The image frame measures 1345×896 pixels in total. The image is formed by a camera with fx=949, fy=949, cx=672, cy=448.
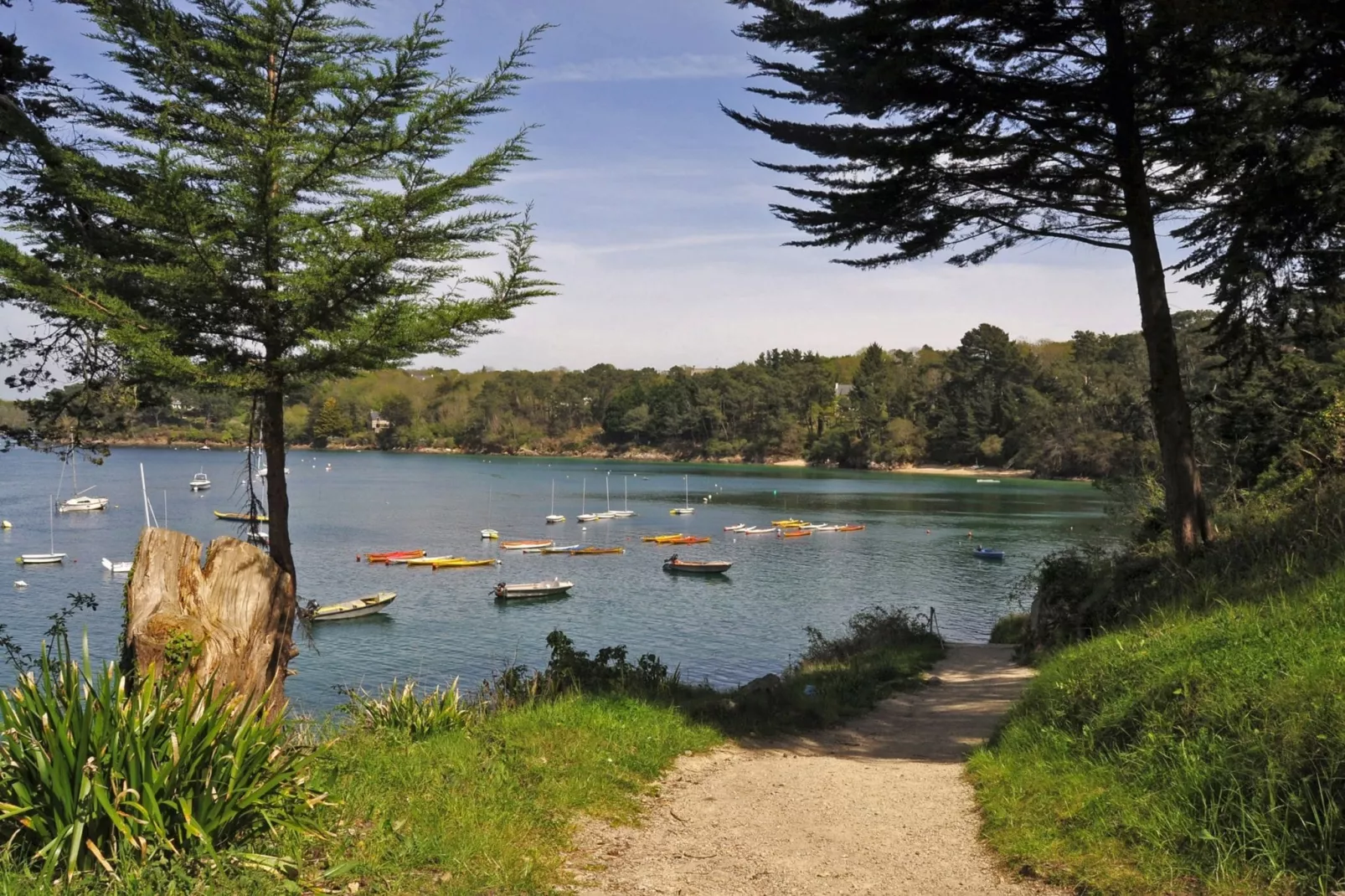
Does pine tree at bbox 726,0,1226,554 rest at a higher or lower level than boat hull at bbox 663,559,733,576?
higher

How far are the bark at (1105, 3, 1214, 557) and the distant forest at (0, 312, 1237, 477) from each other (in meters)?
47.2

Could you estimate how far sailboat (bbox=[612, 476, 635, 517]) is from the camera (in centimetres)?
6512

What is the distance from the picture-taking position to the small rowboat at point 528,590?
110ft

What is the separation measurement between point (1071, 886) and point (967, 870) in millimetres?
583

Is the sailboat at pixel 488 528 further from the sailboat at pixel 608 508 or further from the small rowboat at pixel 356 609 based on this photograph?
the small rowboat at pixel 356 609

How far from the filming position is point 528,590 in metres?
33.8

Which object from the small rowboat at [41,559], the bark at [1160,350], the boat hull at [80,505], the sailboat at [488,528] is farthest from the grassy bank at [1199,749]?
the boat hull at [80,505]

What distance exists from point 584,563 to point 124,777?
4041cm

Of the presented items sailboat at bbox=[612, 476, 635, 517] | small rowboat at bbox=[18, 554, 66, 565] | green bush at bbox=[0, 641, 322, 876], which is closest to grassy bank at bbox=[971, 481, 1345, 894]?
green bush at bbox=[0, 641, 322, 876]

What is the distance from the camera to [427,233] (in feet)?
23.0

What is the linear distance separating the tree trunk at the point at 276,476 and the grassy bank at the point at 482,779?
1.41 meters

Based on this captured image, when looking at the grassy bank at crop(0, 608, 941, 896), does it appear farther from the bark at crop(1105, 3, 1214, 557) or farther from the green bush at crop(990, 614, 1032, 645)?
the green bush at crop(990, 614, 1032, 645)

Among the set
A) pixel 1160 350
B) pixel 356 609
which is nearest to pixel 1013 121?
pixel 1160 350

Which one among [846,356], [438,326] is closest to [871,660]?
[438,326]
